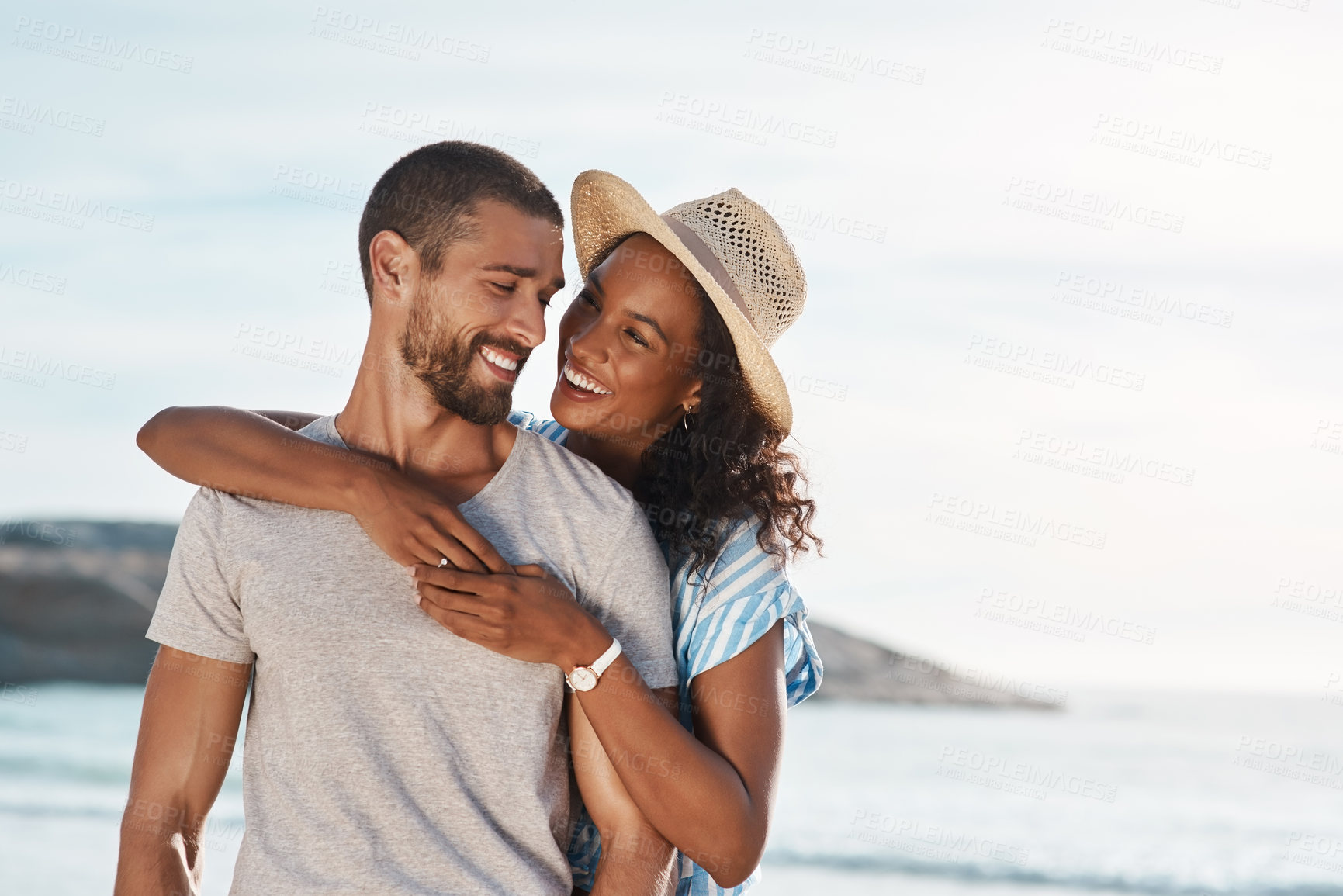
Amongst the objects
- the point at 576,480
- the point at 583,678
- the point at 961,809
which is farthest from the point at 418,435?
the point at 961,809

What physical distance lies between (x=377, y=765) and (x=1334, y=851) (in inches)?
496

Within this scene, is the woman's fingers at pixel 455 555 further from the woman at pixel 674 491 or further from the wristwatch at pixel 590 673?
the wristwatch at pixel 590 673

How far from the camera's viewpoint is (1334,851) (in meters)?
11.9

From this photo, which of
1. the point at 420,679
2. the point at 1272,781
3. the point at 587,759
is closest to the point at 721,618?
the point at 587,759

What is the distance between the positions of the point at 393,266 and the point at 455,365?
28 centimetres

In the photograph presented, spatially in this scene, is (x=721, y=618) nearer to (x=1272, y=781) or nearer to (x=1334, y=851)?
(x=1334, y=851)

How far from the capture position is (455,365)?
2.34 metres

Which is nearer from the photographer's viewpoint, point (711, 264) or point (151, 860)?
point (151, 860)

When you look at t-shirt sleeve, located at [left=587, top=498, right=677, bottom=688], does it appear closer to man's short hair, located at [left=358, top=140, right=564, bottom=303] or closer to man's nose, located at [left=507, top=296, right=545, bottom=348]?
man's nose, located at [left=507, top=296, right=545, bottom=348]

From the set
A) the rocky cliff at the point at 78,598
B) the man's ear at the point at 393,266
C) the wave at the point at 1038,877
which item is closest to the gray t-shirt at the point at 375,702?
the man's ear at the point at 393,266

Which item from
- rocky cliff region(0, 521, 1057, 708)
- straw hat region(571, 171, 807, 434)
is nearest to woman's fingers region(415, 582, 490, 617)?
straw hat region(571, 171, 807, 434)

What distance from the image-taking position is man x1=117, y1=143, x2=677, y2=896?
2.14 meters

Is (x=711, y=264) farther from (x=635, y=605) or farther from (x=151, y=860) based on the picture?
(x=151, y=860)

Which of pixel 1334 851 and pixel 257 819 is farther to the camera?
pixel 1334 851
